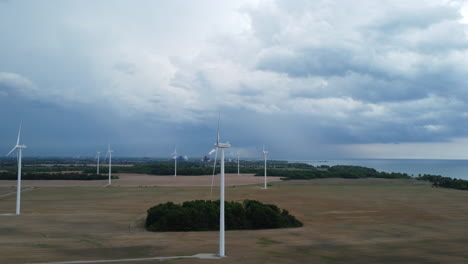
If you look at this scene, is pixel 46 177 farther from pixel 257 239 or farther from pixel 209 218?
pixel 257 239

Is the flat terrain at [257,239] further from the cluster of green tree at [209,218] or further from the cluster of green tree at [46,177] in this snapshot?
the cluster of green tree at [46,177]

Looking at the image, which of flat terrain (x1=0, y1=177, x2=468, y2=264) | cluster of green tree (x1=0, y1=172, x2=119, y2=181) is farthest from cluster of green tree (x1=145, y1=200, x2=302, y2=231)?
cluster of green tree (x1=0, y1=172, x2=119, y2=181)

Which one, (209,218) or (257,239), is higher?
(209,218)

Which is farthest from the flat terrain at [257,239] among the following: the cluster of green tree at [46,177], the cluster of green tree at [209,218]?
the cluster of green tree at [46,177]

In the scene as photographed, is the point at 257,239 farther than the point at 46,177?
No

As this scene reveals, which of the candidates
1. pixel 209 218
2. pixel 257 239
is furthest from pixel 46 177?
pixel 257 239

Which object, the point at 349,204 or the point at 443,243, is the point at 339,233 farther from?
the point at 349,204

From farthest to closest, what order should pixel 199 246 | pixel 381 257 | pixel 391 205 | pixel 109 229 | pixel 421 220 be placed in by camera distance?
1. pixel 391 205
2. pixel 421 220
3. pixel 109 229
4. pixel 199 246
5. pixel 381 257

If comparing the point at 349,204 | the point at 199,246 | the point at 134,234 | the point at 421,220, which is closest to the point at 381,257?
the point at 199,246
